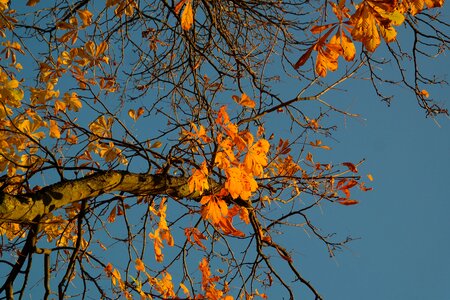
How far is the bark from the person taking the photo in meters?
2.07

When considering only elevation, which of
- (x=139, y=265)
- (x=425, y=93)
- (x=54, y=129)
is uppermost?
(x=425, y=93)

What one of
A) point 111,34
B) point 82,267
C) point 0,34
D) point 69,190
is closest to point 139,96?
point 111,34

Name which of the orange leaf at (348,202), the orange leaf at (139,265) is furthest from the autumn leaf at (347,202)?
the orange leaf at (139,265)

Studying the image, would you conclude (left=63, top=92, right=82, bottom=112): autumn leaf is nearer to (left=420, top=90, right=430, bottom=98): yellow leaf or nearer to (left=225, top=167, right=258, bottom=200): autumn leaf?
(left=225, top=167, right=258, bottom=200): autumn leaf

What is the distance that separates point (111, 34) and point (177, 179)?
65.9 inches

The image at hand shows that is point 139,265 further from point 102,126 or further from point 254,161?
A: point 254,161

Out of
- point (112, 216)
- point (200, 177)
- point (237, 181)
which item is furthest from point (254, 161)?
point (112, 216)

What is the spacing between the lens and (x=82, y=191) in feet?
7.49

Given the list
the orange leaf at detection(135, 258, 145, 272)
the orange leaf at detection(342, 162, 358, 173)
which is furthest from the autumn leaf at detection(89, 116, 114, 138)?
the orange leaf at detection(342, 162, 358, 173)

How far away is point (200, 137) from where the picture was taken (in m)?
2.51

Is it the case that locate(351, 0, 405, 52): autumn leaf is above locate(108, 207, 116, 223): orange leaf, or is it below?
below

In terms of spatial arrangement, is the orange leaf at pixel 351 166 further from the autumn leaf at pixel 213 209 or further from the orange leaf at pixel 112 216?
the orange leaf at pixel 112 216

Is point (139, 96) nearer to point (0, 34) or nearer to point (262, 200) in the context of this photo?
point (0, 34)

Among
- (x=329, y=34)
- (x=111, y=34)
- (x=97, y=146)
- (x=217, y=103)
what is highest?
(x=111, y=34)
